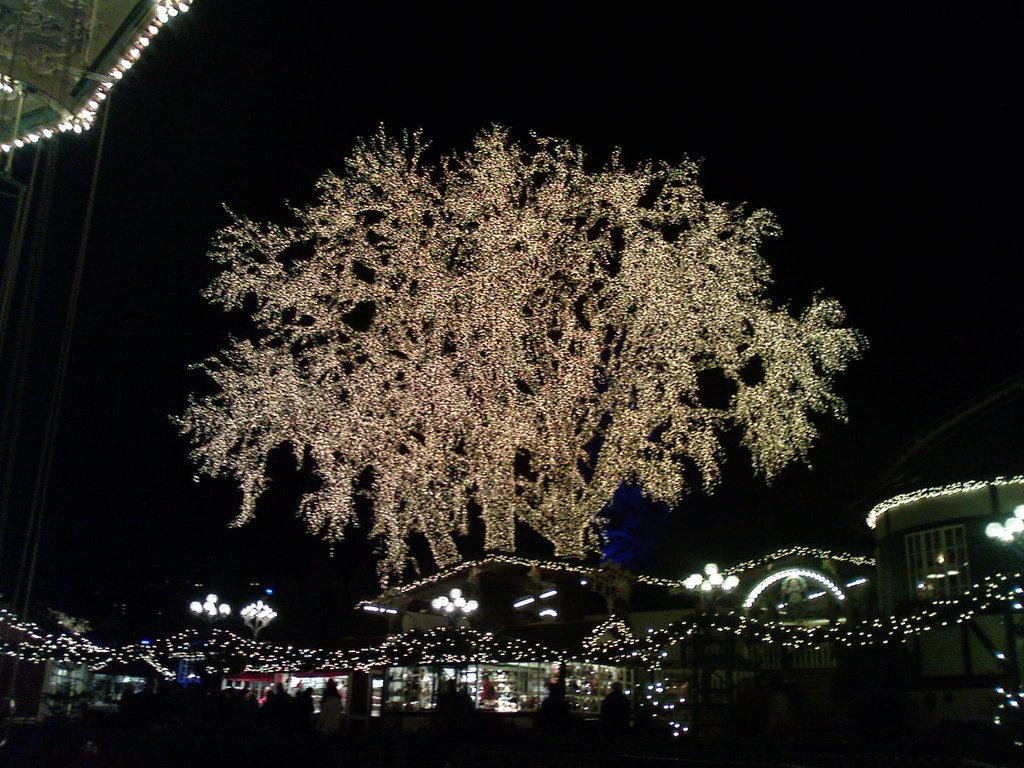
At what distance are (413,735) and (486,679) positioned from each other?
813 centimetres

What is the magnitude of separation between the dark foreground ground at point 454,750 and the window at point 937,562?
5838 mm

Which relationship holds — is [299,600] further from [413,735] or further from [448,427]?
[413,735]

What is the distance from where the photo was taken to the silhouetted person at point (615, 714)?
1301 cm

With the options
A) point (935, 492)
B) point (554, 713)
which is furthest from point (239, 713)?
point (935, 492)

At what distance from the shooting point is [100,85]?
10102 mm

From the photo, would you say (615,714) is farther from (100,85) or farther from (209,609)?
(209,609)

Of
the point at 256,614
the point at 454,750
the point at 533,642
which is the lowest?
the point at 454,750

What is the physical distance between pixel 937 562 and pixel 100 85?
16.6m

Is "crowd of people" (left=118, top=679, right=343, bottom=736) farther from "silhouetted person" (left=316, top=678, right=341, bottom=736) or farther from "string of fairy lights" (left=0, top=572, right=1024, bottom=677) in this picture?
"string of fairy lights" (left=0, top=572, right=1024, bottom=677)

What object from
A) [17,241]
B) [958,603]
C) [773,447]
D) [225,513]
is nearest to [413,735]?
[17,241]

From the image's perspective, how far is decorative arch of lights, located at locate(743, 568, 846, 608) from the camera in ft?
70.4

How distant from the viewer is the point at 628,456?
22500 millimetres

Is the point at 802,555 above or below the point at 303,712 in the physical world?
above

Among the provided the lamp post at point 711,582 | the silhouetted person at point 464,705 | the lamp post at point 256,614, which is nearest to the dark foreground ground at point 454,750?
the silhouetted person at point 464,705
